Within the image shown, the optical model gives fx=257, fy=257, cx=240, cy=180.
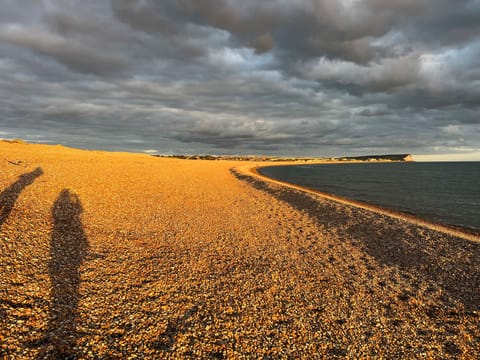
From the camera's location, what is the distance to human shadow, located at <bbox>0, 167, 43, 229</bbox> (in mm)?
11488

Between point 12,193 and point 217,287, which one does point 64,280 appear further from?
point 12,193

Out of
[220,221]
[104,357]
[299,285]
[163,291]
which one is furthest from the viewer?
[220,221]

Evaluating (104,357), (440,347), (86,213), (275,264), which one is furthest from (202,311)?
(86,213)

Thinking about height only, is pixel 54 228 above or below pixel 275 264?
above

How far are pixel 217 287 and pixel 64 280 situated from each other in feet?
15.0

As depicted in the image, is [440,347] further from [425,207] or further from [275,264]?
[425,207]

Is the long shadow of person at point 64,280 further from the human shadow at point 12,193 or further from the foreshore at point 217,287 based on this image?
the human shadow at point 12,193

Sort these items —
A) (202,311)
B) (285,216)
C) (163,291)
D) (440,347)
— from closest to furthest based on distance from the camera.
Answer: (440,347) < (202,311) < (163,291) < (285,216)

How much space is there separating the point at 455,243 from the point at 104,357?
59.9 feet

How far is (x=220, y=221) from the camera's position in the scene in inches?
658

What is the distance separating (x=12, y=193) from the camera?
1441 centimetres

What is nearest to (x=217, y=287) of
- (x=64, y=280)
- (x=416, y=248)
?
(x=64, y=280)

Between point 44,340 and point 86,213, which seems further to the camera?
point 86,213

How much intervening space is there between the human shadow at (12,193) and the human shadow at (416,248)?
56.2 ft
